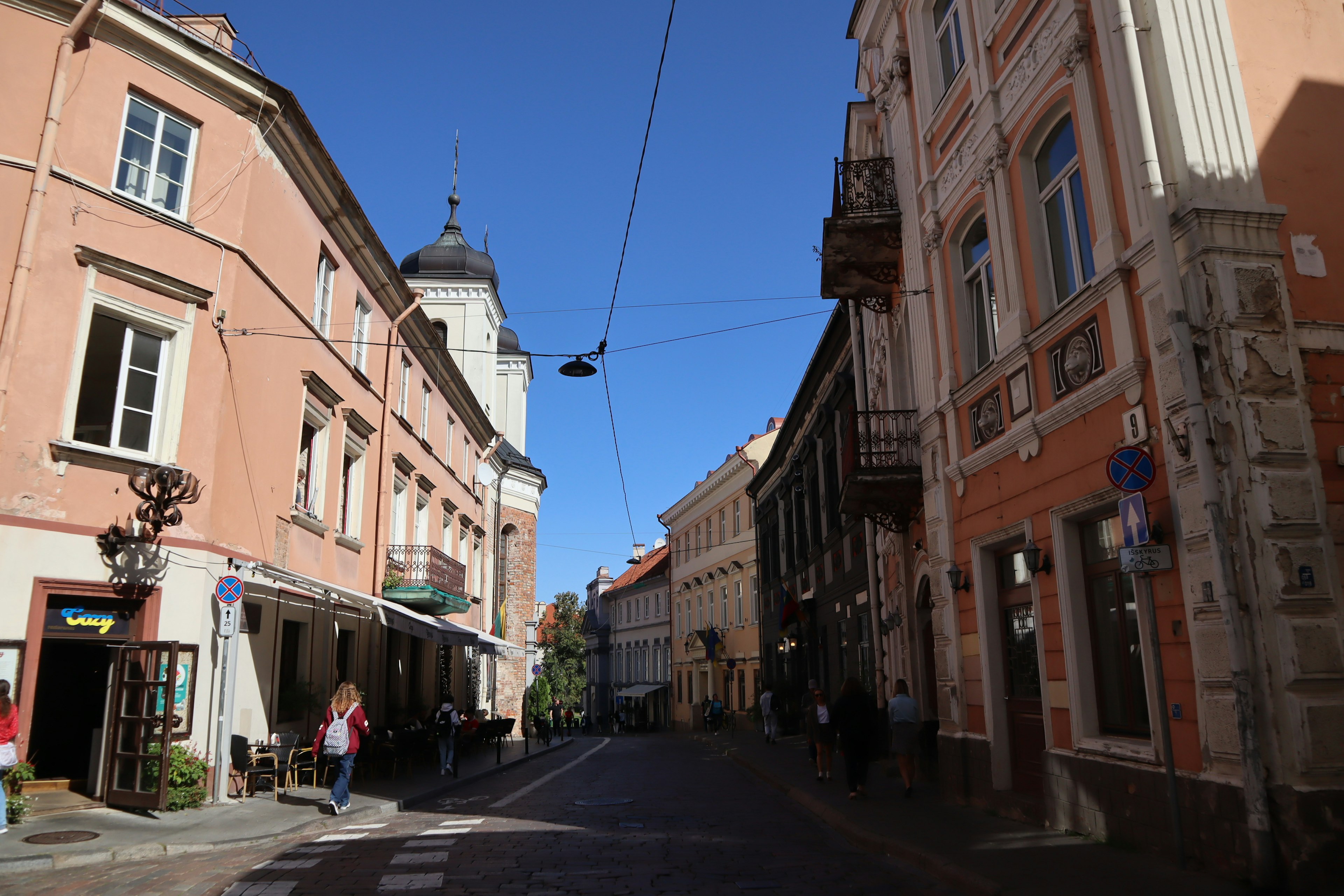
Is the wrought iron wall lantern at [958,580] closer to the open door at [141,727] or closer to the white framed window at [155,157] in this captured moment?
the open door at [141,727]

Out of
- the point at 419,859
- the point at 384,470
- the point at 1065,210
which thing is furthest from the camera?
the point at 384,470

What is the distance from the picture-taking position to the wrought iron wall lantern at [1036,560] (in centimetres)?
965

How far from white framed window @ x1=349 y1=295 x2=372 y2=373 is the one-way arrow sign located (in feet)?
50.7

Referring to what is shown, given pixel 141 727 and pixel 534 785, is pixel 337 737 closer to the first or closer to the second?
pixel 141 727

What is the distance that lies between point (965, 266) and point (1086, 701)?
5.91 m

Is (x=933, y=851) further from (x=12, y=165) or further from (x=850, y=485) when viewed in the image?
(x=12, y=165)

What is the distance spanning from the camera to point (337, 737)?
12195 millimetres

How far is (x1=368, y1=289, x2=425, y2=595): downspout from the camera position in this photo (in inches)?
785

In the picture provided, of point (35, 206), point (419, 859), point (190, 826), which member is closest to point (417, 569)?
point (190, 826)

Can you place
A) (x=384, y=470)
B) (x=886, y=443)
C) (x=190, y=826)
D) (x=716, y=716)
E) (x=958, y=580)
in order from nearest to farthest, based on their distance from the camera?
(x=190, y=826), (x=958, y=580), (x=886, y=443), (x=384, y=470), (x=716, y=716)

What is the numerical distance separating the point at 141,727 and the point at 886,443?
1079cm

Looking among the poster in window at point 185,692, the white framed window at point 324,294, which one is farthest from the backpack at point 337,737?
the white framed window at point 324,294

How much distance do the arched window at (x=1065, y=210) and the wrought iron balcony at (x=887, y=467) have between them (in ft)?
13.3

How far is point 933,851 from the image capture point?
320 inches
